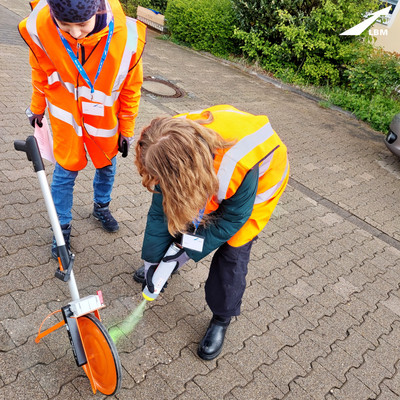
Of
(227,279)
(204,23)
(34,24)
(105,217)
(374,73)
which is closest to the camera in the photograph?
(34,24)

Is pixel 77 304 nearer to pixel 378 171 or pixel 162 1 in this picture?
pixel 378 171

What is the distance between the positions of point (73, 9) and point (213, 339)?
1901 millimetres

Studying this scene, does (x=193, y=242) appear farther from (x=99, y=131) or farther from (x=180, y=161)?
(x=99, y=131)

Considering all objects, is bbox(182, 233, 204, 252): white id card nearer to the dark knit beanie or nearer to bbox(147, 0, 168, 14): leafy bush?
the dark knit beanie

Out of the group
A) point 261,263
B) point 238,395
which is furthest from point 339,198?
point 238,395

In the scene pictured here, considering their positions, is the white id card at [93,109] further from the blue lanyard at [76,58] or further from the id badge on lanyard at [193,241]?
the id badge on lanyard at [193,241]

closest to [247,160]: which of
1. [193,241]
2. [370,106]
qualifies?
[193,241]

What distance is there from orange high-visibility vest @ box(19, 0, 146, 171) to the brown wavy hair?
0.72 metres

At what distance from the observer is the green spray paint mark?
238cm

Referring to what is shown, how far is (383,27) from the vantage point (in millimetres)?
10320

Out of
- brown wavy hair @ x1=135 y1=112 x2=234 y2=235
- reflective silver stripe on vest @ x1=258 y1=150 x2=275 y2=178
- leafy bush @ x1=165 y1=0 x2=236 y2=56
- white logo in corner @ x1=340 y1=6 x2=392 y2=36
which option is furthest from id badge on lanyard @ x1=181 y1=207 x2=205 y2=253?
leafy bush @ x1=165 y1=0 x2=236 y2=56

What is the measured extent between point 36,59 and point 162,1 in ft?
32.3

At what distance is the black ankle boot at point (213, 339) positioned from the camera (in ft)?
7.75

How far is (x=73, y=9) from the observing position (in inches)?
73.2
